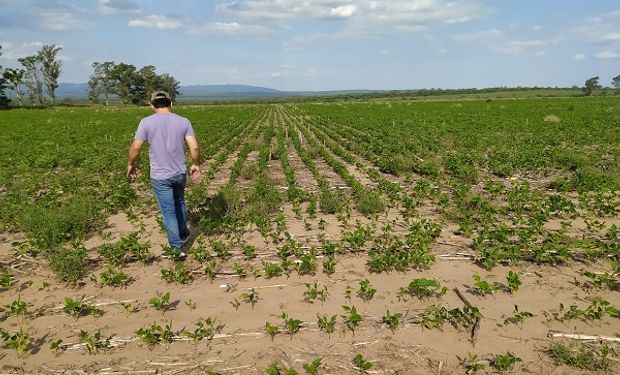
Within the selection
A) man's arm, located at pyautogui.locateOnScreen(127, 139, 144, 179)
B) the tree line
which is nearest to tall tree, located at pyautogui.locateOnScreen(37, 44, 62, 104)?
the tree line

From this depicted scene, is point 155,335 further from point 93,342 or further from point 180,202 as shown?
point 180,202

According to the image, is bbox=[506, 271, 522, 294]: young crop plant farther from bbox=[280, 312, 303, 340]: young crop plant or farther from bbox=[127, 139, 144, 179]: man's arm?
bbox=[127, 139, 144, 179]: man's arm

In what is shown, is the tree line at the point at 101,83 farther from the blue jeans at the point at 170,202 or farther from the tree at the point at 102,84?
the blue jeans at the point at 170,202

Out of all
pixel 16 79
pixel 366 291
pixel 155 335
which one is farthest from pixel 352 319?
pixel 16 79

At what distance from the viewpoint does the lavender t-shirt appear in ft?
17.4

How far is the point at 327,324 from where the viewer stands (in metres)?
3.89

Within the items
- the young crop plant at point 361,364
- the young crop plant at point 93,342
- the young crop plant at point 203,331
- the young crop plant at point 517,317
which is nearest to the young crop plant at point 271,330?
the young crop plant at point 203,331

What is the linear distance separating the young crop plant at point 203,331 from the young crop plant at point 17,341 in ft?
4.49

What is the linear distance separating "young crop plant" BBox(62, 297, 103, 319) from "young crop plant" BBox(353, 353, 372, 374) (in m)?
2.72

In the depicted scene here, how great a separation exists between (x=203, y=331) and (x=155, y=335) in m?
0.44

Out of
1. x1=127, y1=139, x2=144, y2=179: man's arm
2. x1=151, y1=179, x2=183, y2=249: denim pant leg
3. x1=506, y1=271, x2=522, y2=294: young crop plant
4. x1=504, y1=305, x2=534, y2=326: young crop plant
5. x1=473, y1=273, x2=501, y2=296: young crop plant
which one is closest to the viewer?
x1=504, y1=305, x2=534, y2=326: young crop plant

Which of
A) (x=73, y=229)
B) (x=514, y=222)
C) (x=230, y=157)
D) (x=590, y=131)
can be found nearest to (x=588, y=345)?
(x=514, y=222)

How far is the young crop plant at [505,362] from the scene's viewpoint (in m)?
3.30

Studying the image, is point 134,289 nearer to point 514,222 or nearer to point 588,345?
point 588,345
